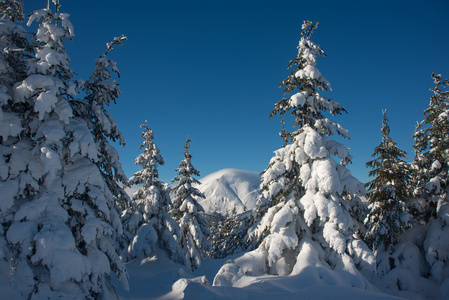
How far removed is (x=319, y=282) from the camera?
8867 millimetres

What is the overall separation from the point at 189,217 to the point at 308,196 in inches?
622

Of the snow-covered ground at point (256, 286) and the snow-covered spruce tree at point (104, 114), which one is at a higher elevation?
the snow-covered spruce tree at point (104, 114)

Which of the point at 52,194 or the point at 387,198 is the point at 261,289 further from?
the point at 387,198

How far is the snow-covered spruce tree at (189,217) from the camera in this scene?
2417cm

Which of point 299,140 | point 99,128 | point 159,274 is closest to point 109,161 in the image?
point 99,128

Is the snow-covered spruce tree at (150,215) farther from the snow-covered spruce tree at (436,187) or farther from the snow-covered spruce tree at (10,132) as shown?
the snow-covered spruce tree at (436,187)

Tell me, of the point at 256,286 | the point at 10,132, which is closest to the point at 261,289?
the point at 256,286

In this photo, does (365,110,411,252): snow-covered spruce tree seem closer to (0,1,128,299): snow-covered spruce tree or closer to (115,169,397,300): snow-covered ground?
(115,169,397,300): snow-covered ground

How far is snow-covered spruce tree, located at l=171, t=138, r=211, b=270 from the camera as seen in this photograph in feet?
79.3

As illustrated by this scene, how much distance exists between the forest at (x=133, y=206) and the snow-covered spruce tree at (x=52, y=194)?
0.10 ft

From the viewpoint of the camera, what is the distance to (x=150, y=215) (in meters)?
22.7

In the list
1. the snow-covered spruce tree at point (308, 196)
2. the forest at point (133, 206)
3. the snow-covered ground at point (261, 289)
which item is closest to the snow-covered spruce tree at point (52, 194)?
the forest at point (133, 206)

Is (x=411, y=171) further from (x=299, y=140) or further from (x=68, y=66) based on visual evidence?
(x=68, y=66)

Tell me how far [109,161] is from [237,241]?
10495 millimetres
